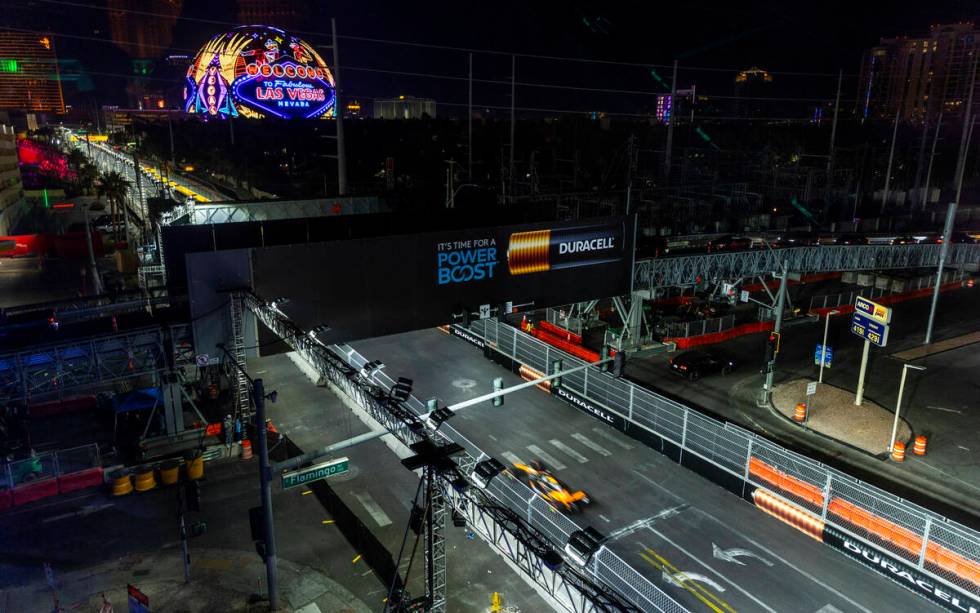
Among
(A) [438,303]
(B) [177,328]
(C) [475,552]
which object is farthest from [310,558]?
(A) [438,303]

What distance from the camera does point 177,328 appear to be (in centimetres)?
2128

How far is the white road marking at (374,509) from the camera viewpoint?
18.5m

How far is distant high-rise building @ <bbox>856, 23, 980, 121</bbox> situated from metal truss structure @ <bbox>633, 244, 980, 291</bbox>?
374ft

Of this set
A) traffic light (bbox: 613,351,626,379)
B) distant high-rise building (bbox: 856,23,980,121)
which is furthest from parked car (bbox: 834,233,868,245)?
distant high-rise building (bbox: 856,23,980,121)

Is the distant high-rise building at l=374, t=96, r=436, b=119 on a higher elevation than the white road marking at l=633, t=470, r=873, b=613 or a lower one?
higher

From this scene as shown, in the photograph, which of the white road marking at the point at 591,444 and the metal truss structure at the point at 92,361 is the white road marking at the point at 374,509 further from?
the white road marking at the point at 591,444

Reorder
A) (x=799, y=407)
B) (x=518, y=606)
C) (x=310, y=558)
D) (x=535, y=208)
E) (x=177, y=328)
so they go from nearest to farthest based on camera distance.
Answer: (x=518, y=606) → (x=310, y=558) → (x=177, y=328) → (x=799, y=407) → (x=535, y=208)

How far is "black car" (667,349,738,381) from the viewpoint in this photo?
29016mm

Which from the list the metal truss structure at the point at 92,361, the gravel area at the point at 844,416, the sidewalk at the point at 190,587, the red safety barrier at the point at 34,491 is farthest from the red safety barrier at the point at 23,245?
the gravel area at the point at 844,416

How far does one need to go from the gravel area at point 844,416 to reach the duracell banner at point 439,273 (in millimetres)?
8925

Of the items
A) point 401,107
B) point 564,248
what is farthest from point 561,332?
point 401,107

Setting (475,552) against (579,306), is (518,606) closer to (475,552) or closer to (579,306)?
(475,552)

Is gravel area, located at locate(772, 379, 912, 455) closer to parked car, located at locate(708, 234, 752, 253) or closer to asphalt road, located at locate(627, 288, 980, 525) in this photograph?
asphalt road, located at locate(627, 288, 980, 525)

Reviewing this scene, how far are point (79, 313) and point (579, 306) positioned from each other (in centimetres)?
2290
